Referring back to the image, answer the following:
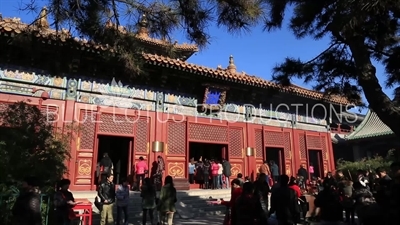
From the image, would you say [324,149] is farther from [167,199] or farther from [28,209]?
[28,209]

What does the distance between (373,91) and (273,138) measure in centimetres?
956

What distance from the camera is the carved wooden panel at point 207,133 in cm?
1143

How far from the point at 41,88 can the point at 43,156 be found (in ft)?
12.5

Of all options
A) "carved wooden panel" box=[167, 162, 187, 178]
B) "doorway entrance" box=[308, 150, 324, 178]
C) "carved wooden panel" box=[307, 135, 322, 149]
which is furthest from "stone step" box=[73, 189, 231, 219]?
"doorway entrance" box=[308, 150, 324, 178]

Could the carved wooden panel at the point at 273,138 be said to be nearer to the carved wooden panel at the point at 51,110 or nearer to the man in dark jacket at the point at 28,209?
the carved wooden panel at the point at 51,110

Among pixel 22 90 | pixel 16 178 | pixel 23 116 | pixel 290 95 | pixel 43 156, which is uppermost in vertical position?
pixel 290 95

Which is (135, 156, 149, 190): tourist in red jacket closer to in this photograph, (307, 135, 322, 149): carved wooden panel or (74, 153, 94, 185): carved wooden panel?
(74, 153, 94, 185): carved wooden panel

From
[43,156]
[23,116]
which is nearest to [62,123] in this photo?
[23,116]

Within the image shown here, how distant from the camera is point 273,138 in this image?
13.5 m

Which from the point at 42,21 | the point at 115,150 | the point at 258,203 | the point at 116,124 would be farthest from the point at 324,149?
the point at 42,21

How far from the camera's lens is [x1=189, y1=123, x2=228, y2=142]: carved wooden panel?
37.5 ft

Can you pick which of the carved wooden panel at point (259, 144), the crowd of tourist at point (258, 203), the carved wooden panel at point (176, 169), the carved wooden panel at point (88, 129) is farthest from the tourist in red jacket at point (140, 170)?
the carved wooden panel at point (259, 144)

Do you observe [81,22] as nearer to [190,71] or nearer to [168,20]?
[168,20]

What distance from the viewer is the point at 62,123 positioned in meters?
9.09
